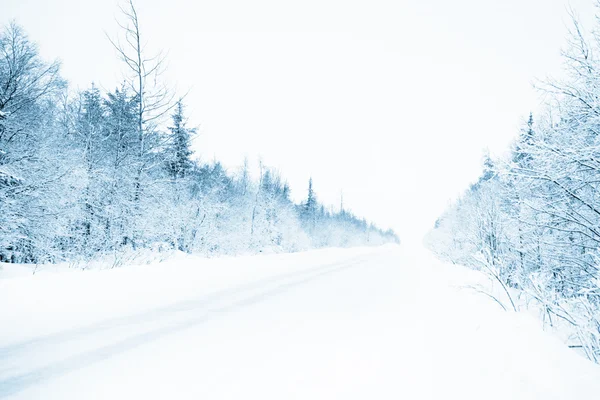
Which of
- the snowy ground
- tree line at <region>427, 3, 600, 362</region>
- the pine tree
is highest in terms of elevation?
the pine tree

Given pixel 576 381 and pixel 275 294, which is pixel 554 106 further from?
pixel 275 294

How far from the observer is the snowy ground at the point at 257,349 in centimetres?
Result: 241

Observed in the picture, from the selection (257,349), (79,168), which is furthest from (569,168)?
(79,168)

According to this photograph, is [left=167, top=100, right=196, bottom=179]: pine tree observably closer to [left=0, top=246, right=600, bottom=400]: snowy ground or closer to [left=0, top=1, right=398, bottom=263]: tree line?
[left=0, top=1, right=398, bottom=263]: tree line

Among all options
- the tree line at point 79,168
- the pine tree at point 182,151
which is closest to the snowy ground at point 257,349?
the tree line at point 79,168

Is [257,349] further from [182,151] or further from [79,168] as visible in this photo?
[182,151]

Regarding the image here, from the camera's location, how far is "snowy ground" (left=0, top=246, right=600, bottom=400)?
2.41 metres

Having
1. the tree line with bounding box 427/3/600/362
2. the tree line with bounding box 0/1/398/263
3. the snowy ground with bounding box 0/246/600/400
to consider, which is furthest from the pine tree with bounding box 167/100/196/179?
the tree line with bounding box 427/3/600/362

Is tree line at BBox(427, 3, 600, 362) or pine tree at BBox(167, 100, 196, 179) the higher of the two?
pine tree at BBox(167, 100, 196, 179)

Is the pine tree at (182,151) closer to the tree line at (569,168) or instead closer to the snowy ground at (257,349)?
the snowy ground at (257,349)

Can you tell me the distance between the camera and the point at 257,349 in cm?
328

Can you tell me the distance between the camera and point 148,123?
12984mm

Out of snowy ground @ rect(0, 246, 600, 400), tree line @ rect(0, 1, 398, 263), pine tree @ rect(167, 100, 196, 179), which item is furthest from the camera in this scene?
pine tree @ rect(167, 100, 196, 179)

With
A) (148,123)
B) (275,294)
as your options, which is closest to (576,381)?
Answer: (275,294)
